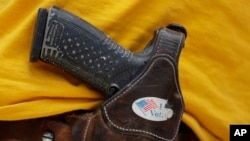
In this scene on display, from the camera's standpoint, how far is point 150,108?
0.76 metres

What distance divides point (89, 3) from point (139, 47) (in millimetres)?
107

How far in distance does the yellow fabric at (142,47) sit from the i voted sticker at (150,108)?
63 millimetres

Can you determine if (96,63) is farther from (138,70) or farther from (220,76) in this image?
(220,76)

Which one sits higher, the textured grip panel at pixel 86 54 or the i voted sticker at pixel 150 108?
the textured grip panel at pixel 86 54

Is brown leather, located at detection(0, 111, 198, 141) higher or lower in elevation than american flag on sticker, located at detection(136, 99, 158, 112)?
lower

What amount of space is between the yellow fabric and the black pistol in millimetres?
35

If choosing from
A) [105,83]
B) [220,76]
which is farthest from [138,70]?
[220,76]

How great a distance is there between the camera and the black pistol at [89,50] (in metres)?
0.75

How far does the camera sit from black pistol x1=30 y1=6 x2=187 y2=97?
0.75 metres

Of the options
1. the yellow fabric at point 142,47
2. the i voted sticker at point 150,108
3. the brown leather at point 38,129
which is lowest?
the brown leather at point 38,129

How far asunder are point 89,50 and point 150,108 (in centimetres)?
12

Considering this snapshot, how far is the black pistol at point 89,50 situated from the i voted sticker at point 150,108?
0.04 meters

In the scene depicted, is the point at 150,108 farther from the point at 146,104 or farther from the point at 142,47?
the point at 142,47

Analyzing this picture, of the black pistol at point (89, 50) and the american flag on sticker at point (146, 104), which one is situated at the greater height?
the black pistol at point (89, 50)
